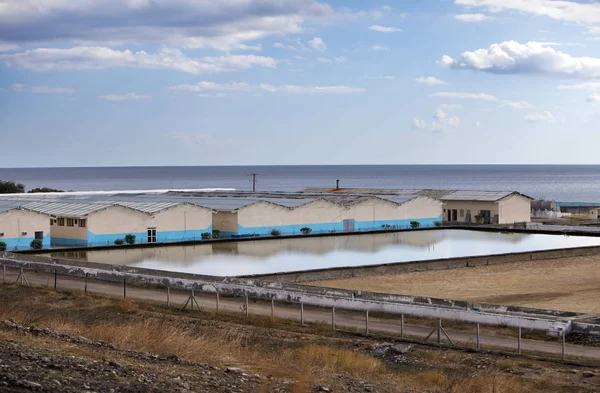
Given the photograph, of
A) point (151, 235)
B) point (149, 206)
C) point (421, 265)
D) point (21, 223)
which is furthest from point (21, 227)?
point (421, 265)

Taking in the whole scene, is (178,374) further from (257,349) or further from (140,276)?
(140,276)

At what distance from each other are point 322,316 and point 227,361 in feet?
26.4

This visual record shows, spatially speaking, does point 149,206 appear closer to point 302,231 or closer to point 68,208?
point 68,208

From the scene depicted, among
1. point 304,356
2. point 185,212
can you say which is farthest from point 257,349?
point 185,212

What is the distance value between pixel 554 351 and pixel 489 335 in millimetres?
1904

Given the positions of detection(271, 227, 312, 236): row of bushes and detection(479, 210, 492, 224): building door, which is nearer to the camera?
detection(271, 227, 312, 236): row of bushes

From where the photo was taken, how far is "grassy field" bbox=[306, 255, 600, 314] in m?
28.4

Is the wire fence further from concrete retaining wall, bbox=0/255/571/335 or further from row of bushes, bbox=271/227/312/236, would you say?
row of bushes, bbox=271/227/312/236

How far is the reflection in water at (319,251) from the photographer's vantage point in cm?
3641

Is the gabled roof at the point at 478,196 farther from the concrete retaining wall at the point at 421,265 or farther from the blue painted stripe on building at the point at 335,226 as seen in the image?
the concrete retaining wall at the point at 421,265

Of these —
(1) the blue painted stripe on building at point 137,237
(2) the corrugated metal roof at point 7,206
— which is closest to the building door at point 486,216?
(1) the blue painted stripe on building at point 137,237

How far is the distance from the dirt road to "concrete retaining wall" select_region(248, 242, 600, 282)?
21.9 ft

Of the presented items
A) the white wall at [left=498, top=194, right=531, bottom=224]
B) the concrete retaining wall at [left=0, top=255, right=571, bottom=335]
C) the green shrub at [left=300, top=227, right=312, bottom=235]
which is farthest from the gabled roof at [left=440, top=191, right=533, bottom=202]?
the concrete retaining wall at [left=0, top=255, right=571, bottom=335]

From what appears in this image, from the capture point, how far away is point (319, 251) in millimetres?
42156
